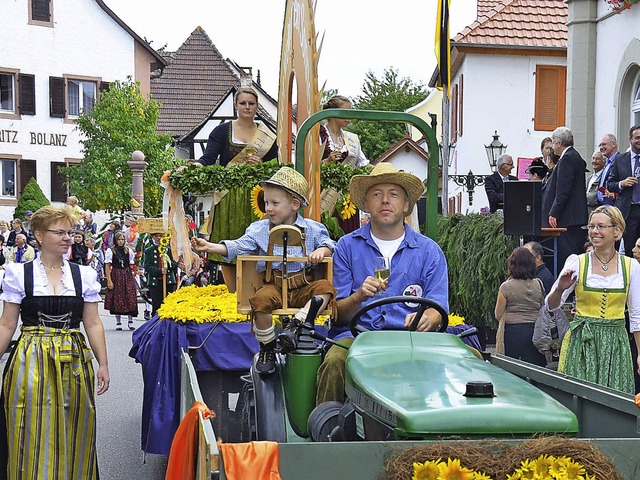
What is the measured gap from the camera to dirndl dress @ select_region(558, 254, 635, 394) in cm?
644

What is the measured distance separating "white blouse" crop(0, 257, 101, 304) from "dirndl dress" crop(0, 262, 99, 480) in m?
0.03

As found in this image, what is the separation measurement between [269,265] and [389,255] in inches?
29.4

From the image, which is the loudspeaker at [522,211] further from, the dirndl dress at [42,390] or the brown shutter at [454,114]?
the brown shutter at [454,114]

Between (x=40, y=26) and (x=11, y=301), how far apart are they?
3963cm

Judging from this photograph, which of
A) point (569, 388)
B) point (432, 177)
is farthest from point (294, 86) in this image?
point (569, 388)

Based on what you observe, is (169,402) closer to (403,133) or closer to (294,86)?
(294,86)

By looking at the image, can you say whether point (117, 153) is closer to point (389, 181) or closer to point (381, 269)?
point (389, 181)

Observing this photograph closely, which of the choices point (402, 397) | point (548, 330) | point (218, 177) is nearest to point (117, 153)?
point (218, 177)

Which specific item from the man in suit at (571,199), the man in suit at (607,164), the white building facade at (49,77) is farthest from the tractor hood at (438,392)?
the white building facade at (49,77)

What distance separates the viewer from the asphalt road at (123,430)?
284 inches

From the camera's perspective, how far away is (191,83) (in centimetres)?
5384

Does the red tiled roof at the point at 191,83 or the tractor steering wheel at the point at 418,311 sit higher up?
the red tiled roof at the point at 191,83

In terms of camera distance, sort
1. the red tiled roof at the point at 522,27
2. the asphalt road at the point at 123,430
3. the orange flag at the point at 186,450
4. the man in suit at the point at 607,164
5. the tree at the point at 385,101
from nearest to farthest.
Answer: the orange flag at the point at 186,450
the asphalt road at the point at 123,430
the man in suit at the point at 607,164
the red tiled roof at the point at 522,27
the tree at the point at 385,101

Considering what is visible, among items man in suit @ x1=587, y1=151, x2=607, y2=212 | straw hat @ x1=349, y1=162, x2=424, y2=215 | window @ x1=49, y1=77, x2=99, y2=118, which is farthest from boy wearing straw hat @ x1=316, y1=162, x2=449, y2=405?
window @ x1=49, y1=77, x2=99, y2=118
